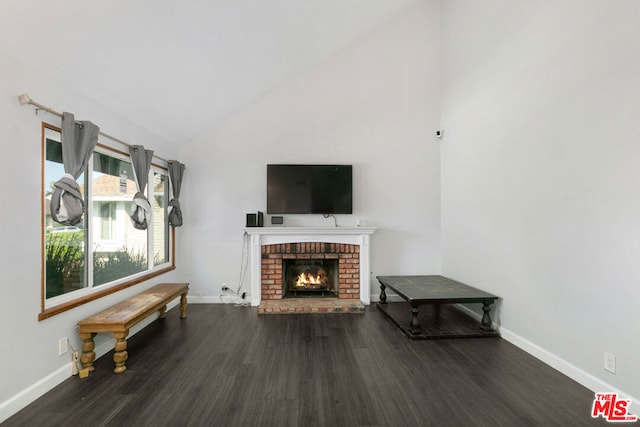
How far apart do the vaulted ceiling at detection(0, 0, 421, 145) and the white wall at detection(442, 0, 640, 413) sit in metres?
1.99

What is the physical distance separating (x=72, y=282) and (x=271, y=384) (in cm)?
198

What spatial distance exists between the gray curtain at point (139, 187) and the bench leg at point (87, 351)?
125 centimetres

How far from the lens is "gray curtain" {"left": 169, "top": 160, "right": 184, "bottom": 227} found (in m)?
4.04

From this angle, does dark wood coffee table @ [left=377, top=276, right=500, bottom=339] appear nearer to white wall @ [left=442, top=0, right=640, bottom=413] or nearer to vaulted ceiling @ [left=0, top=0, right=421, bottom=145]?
white wall @ [left=442, top=0, right=640, bottom=413]

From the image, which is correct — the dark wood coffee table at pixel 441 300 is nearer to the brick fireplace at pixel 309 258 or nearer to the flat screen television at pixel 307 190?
the brick fireplace at pixel 309 258

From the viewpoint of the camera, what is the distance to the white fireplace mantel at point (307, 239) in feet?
13.7

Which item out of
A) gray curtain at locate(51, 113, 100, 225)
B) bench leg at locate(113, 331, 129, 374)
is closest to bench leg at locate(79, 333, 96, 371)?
bench leg at locate(113, 331, 129, 374)

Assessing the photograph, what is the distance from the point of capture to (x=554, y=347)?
8.21ft

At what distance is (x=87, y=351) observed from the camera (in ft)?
7.99

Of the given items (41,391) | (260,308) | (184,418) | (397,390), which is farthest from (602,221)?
(41,391)

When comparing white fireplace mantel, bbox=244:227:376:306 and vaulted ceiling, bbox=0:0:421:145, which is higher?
vaulted ceiling, bbox=0:0:421:145

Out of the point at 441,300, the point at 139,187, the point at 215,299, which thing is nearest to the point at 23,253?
the point at 139,187

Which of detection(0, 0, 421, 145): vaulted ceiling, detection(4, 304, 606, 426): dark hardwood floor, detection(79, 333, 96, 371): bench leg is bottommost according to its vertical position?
detection(4, 304, 606, 426): dark hardwood floor

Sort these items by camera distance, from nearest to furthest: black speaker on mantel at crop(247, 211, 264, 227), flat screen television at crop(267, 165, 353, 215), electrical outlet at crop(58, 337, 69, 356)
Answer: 1. electrical outlet at crop(58, 337, 69, 356)
2. black speaker on mantel at crop(247, 211, 264, 227)
3. flat screen television at crop(267, 165, 353, 215)
